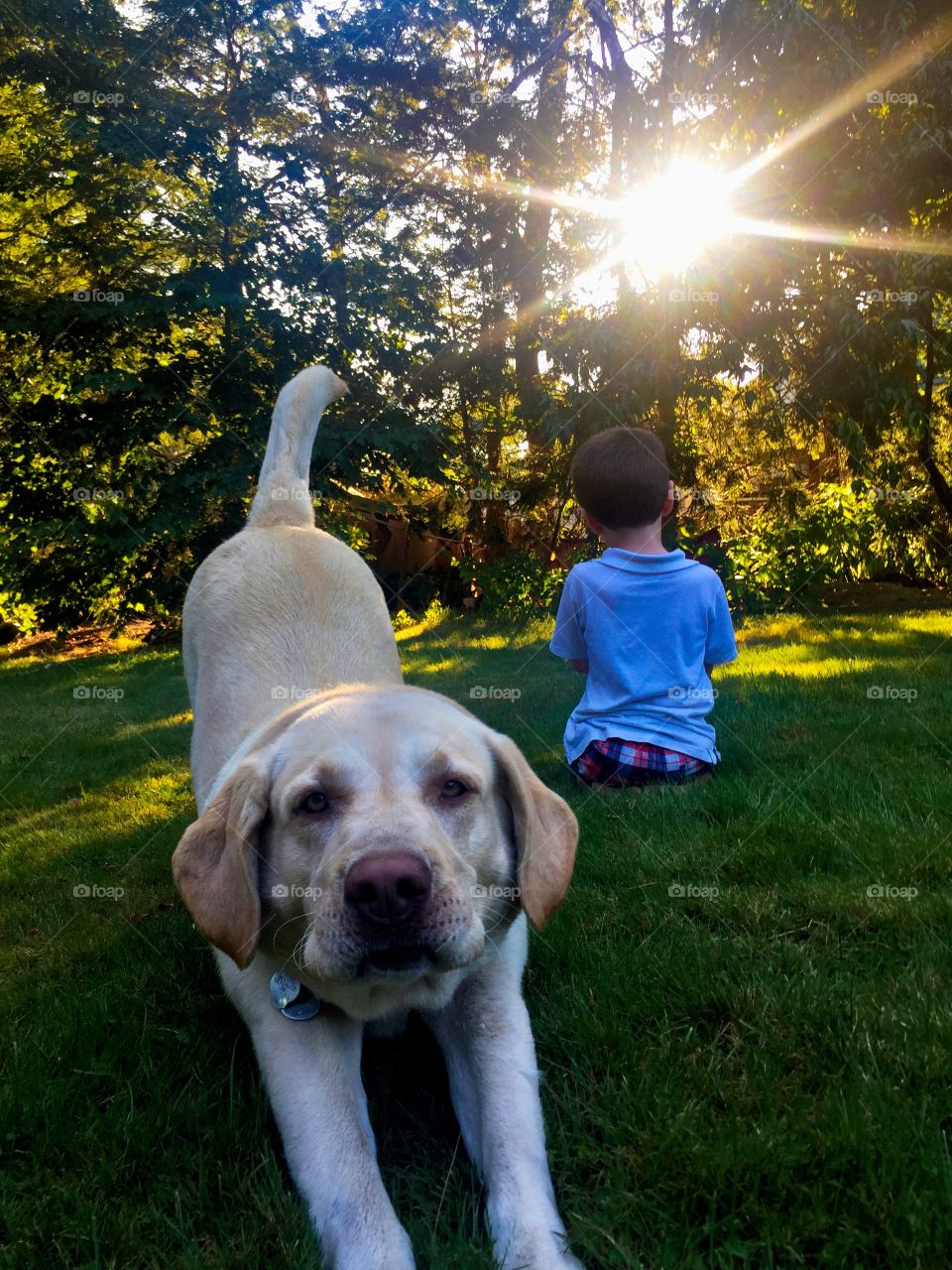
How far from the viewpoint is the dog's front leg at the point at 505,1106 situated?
1.68 m

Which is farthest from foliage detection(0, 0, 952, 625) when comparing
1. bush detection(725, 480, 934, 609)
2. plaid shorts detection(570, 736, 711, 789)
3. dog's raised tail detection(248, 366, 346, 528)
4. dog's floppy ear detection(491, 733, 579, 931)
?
dog's floppy ear detection(491, 733, 579, 931)

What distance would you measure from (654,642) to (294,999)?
2.77 m

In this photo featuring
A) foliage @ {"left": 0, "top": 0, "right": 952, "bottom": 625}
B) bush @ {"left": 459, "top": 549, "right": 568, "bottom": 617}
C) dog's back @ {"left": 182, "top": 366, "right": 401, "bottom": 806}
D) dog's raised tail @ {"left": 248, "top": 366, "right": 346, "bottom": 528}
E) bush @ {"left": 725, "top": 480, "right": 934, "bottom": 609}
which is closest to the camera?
dog's back @ {"left": 182, "top": 366, "right": 401, "bottom": 806}

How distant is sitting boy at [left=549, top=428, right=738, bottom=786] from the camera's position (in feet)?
14.1

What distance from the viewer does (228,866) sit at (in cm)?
215

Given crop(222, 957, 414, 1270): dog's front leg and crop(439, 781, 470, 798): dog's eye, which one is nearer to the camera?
crop(222, 957, 414, 1270): dog's front leg

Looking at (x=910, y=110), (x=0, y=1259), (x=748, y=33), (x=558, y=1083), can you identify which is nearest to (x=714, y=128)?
(x=748, y=33)

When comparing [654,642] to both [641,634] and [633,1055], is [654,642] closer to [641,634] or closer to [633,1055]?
→ [641,634]

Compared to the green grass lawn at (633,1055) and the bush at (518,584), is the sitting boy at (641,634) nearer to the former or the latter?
the green grass lawn at (633,1055)

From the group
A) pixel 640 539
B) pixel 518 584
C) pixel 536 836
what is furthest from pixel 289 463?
pixel 518 584

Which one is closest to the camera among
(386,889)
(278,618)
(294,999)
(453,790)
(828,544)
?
(386,889)

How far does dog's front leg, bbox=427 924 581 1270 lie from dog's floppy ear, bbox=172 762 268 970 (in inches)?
23.6

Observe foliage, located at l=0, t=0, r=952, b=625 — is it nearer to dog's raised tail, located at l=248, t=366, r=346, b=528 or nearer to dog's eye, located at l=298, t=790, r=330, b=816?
dog's raised tail, located at l=248, t=366, r=346, b=528

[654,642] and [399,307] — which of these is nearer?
[654,642]
